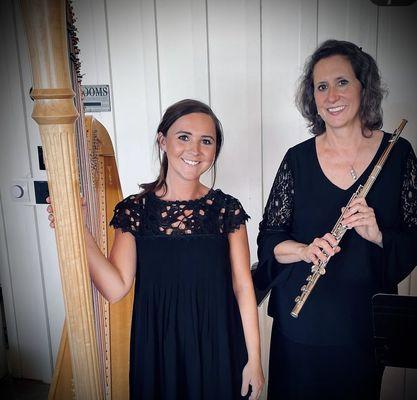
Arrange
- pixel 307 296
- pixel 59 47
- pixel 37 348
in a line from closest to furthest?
pixel 59 47 → pixel 307 296 → pixel 37 348

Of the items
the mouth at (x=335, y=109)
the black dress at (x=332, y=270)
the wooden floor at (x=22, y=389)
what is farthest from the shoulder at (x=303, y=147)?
the wooden floor at (x=22, y=389)

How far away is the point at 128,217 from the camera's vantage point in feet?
3.61

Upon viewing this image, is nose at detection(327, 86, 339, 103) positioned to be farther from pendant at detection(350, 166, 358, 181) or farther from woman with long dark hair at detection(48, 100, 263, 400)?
woman with long dark hair at detection(48, 100, 263, 400)

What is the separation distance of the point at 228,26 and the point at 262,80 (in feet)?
0.60

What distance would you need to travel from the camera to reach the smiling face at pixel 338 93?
1014 millimetres

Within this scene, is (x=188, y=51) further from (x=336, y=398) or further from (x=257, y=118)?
(x=336, y=398)

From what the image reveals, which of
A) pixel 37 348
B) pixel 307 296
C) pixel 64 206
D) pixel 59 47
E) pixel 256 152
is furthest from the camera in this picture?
pixel 37 348

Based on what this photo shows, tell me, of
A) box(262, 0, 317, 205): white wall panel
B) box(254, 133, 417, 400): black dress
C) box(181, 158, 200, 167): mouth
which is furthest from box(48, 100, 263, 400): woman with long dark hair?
box(262, 0, 317, 205): white wall panel

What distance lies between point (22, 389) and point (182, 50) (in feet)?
4.96

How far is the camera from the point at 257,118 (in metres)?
1.24

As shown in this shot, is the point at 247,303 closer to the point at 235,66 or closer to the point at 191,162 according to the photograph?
the point at 191,162

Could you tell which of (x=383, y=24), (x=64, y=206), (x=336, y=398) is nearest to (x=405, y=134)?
(x=383, y=24)

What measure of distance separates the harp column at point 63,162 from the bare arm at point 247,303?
42 centimetres

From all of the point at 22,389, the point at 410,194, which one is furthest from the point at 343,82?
the point at 22,389
